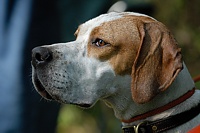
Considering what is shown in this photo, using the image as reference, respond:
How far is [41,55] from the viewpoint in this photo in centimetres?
397

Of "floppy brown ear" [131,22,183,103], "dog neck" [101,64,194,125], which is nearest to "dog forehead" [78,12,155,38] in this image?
"floppy brown ear" [131,22,183,103]

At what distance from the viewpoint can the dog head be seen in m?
3.96

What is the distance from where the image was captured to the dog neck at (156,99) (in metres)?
3.98

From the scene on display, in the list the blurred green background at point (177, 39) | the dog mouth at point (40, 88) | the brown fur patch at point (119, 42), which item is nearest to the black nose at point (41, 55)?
the dog mouth at point (40, 88)

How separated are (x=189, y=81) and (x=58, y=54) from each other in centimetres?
77

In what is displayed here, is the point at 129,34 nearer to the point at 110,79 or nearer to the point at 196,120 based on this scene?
the point at 110,79

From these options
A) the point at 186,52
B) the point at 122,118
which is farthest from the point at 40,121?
the point at 186,52

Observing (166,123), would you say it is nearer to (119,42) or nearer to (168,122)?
(168,122)

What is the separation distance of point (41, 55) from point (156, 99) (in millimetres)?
700

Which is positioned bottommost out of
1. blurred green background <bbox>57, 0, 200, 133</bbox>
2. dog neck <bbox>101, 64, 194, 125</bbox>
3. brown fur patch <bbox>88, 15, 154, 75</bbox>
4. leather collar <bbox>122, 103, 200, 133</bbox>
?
blurred green background <bbox>57, 0, 200, 133</bbox>

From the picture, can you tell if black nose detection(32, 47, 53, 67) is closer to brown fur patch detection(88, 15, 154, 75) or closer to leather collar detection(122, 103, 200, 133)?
brown fur patch detection(88, 15, 154, 75)

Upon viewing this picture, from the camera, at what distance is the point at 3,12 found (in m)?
5.22

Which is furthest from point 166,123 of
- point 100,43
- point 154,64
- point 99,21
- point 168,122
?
point 99,21

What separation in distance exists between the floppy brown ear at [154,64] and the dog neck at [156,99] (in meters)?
0.09
